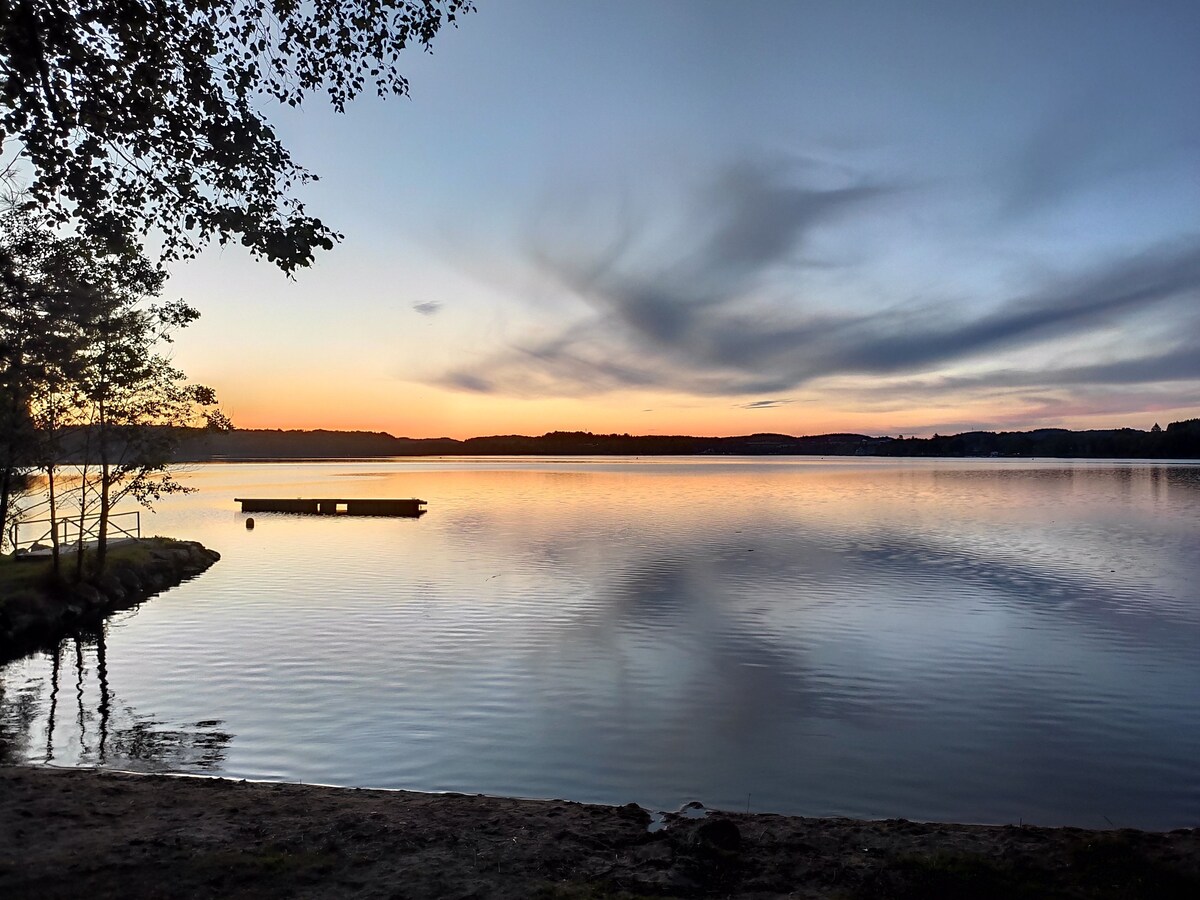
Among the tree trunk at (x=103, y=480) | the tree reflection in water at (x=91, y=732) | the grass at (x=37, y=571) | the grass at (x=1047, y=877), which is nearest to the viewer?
the grass at (x=1047, y=877)

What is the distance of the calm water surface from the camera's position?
12930 millimetres

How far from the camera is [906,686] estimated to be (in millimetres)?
18094

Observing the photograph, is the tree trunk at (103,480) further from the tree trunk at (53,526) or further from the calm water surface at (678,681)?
the calm water surface at (678,681)

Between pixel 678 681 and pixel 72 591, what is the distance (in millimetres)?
24418

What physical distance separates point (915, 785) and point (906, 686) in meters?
5.99

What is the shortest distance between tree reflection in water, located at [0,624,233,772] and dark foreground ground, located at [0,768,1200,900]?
332 centimetres

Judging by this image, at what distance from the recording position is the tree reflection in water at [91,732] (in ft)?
45.3

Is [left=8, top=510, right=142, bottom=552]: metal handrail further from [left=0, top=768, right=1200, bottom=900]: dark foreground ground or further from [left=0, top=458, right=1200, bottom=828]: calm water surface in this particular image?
[left=0, top=768, right=1200, bottom=900]: dark foreground ground

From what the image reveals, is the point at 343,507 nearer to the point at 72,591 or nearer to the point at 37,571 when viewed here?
the point at 37,571

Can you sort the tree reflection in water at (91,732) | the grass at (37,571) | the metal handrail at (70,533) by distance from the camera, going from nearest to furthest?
the tree reflection in water at (91,732) < the grass at (37,571) < the metal handrail at (70,533)

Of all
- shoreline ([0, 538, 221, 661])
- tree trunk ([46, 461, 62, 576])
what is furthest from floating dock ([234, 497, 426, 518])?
tree trunk ([46, 461, 62, 576])

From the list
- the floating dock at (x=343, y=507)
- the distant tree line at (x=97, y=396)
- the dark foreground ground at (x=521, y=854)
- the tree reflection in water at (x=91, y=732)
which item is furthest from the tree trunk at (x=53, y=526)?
the floating dock at (x=343, y=507)

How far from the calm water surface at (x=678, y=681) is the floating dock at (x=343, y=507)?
28.7m

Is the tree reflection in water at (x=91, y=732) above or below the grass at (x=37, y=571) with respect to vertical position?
below
